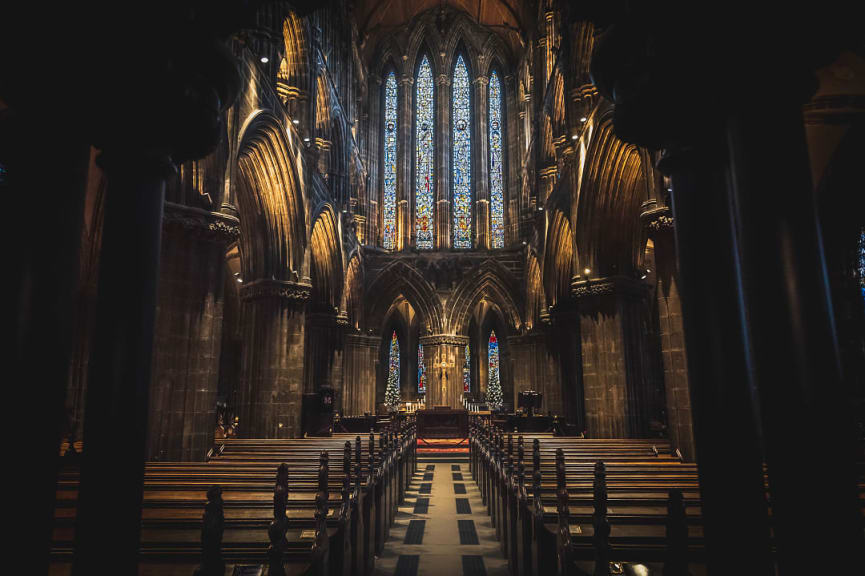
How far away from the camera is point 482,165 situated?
28.1 metres

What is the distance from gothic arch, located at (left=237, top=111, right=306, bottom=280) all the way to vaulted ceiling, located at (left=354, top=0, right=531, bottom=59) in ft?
49.7

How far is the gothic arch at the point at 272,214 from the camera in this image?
13.9m

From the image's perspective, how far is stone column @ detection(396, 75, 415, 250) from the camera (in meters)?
27.5

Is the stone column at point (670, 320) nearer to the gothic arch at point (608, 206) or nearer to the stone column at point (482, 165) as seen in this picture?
the gothic arch at point (608, 206)

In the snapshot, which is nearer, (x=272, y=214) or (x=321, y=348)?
(x=272, y=214)

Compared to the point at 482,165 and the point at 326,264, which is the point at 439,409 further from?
the point at 482,165

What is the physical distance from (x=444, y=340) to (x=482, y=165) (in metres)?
8.78

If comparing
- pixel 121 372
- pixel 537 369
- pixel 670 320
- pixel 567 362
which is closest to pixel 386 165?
pixel 537 369

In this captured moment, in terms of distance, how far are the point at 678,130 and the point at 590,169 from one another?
10.9m

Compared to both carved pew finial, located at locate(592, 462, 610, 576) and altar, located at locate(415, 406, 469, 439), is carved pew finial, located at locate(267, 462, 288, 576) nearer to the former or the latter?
carved pew finial, located at locate(592, 462, 610, 576)

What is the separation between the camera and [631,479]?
6074 millimetres

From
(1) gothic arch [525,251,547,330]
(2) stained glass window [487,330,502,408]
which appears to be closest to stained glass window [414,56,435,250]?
(1) gothic arch [525,251,547,330]

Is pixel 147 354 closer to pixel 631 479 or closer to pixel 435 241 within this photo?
pixel 631 479

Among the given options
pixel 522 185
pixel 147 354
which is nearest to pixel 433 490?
pixel 147 354
